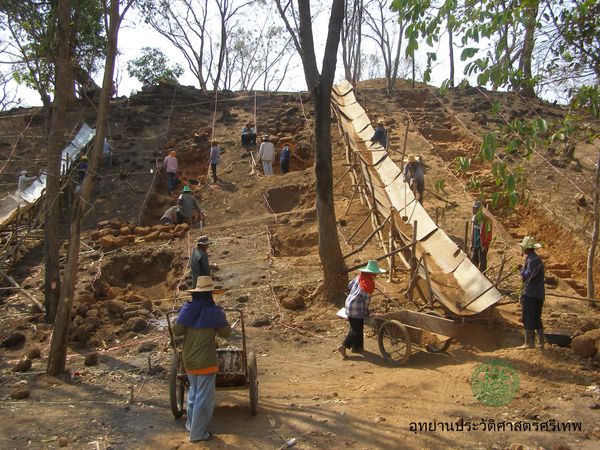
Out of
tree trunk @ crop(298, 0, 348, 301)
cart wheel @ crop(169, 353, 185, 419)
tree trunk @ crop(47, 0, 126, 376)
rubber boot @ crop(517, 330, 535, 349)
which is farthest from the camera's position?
tree trunk @ crop(298, 0, 348, 301)

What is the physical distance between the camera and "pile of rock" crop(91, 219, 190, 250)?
13758 millimetres

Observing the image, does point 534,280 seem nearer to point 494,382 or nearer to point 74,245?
point 494,382

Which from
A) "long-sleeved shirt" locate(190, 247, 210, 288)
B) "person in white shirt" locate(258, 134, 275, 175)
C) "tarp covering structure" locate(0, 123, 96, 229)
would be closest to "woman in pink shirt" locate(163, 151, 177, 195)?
"person in white shirt" locate(258, 134, 275, 175)

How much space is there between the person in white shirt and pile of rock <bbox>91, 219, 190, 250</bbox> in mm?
4003

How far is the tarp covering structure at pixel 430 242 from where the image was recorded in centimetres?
809

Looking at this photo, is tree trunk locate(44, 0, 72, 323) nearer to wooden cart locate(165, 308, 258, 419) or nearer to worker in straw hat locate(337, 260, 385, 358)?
wooden cart locate(165, 308, 258, 419)

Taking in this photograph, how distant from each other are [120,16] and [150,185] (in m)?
11.0

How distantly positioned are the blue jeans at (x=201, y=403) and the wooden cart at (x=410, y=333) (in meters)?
2.79

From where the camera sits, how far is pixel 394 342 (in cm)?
769

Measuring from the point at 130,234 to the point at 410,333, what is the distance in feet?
28.5

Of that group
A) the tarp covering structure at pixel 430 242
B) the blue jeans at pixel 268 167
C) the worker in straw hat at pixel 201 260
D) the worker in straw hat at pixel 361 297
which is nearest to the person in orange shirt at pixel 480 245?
the tarp covering structure at pixel 430 242

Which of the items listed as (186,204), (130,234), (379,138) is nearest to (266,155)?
(379,138)

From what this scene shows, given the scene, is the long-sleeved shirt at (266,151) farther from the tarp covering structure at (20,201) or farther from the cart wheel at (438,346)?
the cart wheel at (438,346)

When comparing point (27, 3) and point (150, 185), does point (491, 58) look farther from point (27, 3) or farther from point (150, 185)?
point (150, 185)
